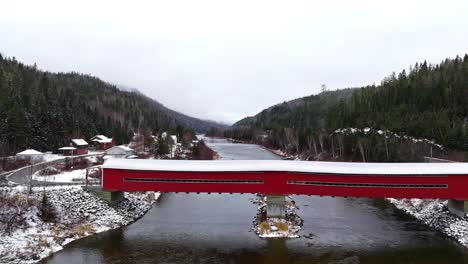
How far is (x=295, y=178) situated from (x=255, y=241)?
22.1ft

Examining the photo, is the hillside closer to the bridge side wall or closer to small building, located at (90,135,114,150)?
small building, located at (90,135,114,150)

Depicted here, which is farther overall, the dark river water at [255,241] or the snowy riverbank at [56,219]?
the snowy riverbank at [56,219]

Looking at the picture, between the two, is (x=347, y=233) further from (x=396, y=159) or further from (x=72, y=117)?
(x=72, y=117)

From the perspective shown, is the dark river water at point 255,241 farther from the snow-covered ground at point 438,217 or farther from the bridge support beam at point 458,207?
the bridge support beam at point 458,207

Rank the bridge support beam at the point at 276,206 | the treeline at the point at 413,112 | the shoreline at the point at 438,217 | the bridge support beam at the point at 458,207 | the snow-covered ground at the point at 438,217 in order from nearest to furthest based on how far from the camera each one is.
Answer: the shoreline at the point at 438,217, the snow-covered ground at the point at 438,217, the bridge support beam at the point at 458,207, the bridge support beam at the point at 276,206, the treeline at the point at 413,112

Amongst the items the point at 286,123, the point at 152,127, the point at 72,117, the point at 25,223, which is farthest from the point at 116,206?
the point at 286,123

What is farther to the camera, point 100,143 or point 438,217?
point 100,143

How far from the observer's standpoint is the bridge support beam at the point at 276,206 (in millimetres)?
31000

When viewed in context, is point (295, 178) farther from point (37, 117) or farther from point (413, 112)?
point (413, 112)

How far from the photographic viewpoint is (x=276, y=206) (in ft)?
102

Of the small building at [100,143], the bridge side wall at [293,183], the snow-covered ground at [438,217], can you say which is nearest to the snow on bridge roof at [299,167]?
the bridge side wall at [293,183]

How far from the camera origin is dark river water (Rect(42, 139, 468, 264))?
23.8 m

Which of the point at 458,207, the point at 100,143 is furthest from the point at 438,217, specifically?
the point at 100,143

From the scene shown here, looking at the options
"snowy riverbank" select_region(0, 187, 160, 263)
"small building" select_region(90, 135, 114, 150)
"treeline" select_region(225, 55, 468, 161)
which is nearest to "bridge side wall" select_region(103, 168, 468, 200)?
"snowy riverbank" select_region(0, 187, 160, 263)
